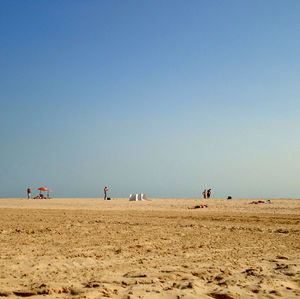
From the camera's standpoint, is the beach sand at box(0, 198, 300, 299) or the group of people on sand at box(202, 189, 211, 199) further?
the group of people on sand at box(202, 189, 211, 199)

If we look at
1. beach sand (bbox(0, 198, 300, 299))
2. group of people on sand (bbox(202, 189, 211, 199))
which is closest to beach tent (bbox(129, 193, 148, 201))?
group of people on sand (bbox(202, 189, 211, 199))

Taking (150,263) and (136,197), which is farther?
(136,197)

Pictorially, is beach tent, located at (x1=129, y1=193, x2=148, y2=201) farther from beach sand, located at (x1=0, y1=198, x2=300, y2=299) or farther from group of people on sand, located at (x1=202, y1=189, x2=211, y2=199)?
beach sand, located at (x1=0, y1=198, x2=300, y2=299)

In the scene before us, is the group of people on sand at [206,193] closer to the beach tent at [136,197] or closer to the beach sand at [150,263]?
the beach tent at [136,197]

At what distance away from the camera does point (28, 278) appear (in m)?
5.57

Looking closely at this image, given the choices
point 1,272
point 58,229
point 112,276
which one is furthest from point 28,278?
point 58,229

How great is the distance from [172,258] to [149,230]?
14.2 ft

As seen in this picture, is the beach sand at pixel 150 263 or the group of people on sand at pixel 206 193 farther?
the group of people on sand at pixel 206 193

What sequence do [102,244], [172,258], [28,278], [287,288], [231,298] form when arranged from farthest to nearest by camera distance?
[102,244] < [172,258] < [28,278] < [287,288] < [231,298]

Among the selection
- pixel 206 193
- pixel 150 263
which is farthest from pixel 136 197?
pixel 150 263

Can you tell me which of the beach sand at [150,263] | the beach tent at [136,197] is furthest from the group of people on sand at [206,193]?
the beach sand at [150,263]

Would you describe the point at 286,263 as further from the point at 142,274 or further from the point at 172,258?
the point at 142,274

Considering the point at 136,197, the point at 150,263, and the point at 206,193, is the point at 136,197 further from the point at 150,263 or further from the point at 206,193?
the point at 150,263

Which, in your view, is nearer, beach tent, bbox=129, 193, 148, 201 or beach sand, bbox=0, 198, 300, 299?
beach sand, bbox=0, 198, 300, 299
